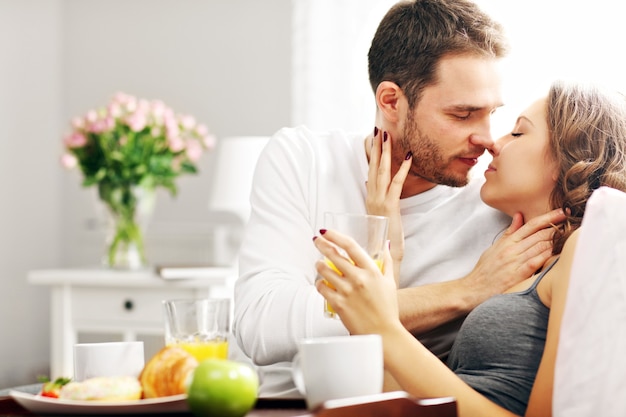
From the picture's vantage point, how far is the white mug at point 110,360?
132 cm

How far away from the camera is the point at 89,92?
4.55 metres

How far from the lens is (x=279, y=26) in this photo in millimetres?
4102

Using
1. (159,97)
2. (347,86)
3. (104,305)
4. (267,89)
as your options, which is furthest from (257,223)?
(159,97)

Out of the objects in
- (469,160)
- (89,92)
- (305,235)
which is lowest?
(305,235)

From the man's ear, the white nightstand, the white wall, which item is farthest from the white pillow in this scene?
the white wall

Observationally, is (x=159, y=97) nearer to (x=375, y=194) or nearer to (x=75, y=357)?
(x=375, y=194)

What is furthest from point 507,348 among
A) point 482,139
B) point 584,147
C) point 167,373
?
point 167,373

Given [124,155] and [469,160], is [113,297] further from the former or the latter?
[469,160]

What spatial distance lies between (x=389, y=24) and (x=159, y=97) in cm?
242

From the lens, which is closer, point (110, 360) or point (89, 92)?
point (110, 360)

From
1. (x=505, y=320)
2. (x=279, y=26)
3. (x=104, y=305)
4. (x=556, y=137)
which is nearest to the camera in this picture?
(x=505, y=320)

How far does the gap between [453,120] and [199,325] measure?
835mm

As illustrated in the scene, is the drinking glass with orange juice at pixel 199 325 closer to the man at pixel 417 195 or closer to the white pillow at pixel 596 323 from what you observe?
the man at pixel 417 195

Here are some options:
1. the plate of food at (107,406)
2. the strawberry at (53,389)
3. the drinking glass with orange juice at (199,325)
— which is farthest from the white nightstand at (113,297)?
the plate of food at (107,406)
